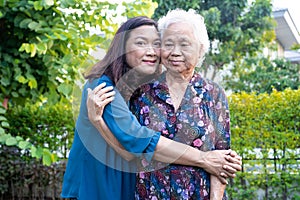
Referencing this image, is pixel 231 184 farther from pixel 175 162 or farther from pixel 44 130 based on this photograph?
pixel 175 162

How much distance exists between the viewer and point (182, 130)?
169 centimetres

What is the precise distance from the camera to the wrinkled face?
1.74m

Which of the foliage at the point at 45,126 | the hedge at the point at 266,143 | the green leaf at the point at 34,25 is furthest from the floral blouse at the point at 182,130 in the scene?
the foliage at the point at 45,126

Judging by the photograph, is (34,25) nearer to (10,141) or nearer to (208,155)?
(10,141)

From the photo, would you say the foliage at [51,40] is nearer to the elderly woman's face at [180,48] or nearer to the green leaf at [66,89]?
the green leaf at [66,89]

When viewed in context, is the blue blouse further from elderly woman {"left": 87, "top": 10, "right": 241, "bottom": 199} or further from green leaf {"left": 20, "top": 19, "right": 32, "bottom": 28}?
green leaf {"left": 20, "top": 19, "right": 32, "bottom": 28}

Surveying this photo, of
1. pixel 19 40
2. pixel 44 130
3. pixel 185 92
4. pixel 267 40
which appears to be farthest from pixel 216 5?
pixel 185 92

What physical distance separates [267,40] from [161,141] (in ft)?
34.1

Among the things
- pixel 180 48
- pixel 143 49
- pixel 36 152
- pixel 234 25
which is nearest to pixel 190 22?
pixel 180 48

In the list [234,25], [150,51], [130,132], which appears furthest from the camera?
[234,25]

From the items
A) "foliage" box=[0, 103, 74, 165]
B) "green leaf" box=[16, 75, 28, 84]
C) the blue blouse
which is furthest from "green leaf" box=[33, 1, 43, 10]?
"foliage" box=[0, 103, 74, 165]

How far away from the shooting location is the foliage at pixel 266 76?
1034 centimetres

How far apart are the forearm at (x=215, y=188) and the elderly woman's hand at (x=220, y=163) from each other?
0.05 feet

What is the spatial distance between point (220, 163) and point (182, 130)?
19cm
